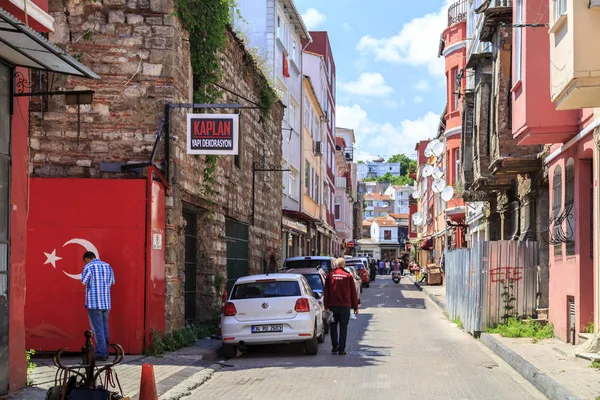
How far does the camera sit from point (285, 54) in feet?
117

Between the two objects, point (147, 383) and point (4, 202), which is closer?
point (147, 383)

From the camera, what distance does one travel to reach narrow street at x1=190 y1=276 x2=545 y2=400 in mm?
10453

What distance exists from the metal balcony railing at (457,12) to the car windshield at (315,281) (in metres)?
22.5

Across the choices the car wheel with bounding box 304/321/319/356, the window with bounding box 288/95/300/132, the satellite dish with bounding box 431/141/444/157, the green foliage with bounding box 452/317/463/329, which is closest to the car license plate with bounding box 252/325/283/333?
the car wheel with bounding box 304/321/319/356

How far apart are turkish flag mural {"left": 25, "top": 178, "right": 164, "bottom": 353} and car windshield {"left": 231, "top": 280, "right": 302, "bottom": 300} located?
203cm

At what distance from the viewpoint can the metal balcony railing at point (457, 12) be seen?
130 feet

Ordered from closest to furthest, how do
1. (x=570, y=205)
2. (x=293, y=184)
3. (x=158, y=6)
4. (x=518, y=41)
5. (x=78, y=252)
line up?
(x=78, y=252), (x=158, y=6), (x=570, y=205), (x=518, y=41), (x=293, y=184)

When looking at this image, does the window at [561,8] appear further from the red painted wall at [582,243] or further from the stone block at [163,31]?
the stone block at [163,31]

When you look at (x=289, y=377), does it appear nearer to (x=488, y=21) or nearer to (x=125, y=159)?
(x=125, y=159)

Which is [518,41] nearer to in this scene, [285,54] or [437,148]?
[437,148]

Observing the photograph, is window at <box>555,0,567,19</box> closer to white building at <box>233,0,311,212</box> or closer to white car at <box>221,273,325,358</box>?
white car at <box>221,273,325,358</box>

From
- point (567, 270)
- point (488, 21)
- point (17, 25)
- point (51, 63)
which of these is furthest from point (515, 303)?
point (17, 25)

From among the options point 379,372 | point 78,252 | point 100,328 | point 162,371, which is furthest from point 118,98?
point 379,372

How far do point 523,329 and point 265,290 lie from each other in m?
5.42
